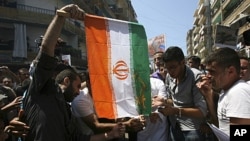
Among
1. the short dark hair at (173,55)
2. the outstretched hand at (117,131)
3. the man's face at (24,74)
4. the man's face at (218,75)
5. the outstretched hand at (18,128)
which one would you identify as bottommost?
the outstretched hand at (117,131)

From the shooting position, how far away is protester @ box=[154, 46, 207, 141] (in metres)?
3.71

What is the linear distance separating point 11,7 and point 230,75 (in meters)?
30.3

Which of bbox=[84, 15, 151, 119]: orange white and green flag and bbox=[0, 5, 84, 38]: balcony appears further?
bbox=[0, 5, 84, 38]: balcony

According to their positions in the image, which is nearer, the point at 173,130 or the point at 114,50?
the point at 114,50

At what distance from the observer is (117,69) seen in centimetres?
310

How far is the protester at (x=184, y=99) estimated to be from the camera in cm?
371

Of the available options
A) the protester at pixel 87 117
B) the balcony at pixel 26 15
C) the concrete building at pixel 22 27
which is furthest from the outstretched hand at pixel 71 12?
the balcony at pixel 26 15

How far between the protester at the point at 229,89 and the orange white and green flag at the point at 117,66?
620 mm

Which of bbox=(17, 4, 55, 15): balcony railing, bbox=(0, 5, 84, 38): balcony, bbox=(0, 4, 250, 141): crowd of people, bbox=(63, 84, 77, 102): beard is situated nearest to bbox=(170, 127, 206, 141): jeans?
bbox=(0, 4, 250, 141): crowd of people

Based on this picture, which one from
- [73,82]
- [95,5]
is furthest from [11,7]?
[73,82]

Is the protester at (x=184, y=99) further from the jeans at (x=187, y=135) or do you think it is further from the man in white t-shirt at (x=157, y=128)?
the man in white t-shirt at (x=157, y=128)

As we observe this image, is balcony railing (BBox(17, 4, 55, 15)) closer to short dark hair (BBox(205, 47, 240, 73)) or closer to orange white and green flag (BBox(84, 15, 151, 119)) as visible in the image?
orange white and green flag (BBox(84, 15, 151, 119))

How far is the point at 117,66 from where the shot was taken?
310cm

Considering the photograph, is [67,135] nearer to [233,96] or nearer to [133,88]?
[133,88]
